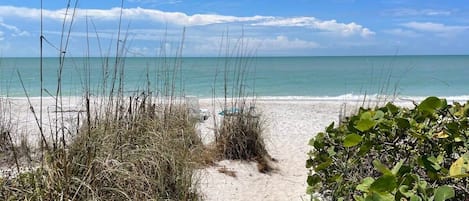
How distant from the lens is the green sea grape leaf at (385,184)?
0.78m

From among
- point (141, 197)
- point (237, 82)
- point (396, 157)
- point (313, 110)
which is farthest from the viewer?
point (313, 110)

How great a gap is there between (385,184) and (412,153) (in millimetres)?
695

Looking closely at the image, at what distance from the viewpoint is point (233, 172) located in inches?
192

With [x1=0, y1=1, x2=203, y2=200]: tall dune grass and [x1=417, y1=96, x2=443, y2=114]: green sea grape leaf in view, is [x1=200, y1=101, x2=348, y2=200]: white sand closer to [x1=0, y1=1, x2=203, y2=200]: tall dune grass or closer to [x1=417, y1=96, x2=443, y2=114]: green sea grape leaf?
[x1=0, y1=1, x2=203, y2=200]: tall dune grass

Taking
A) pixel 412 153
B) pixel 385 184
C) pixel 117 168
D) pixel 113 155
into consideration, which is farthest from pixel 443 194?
pixel 113 155

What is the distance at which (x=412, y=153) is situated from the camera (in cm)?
142

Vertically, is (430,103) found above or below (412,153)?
above

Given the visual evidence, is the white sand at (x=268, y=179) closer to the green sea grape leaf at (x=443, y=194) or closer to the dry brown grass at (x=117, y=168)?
the dry brown grass at (x=117, y=168)

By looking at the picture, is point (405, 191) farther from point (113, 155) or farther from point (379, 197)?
point (113, 155)

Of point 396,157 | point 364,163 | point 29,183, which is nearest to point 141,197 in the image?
point 29,183

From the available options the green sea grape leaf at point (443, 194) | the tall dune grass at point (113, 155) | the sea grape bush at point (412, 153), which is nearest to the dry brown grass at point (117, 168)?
the tall dune grass at point (113, 155)

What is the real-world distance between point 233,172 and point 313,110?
7899 mm

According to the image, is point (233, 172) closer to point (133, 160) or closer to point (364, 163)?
point (133, 160)

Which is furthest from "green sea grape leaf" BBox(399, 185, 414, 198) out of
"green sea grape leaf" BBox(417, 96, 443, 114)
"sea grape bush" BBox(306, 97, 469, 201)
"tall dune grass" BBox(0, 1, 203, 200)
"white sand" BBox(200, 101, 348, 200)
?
"white sand" BBox(200, 101, 348, 200)
